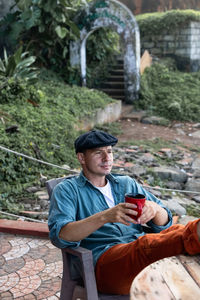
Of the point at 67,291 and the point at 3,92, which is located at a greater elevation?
the point at 3,92

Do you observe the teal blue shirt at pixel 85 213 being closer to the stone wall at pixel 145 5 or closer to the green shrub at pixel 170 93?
the green shrub at pixel 170 93

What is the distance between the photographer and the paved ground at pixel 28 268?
3.17 m

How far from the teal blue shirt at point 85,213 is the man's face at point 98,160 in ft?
0.27

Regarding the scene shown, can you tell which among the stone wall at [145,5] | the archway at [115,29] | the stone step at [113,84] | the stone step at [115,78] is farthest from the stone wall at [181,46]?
the stone wall at [145,5]

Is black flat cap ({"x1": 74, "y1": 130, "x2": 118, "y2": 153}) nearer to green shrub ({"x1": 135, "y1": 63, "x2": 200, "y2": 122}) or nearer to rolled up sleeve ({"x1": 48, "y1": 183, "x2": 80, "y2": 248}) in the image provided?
rolled up sleeve ({"x1": 48, "y1": 183, "x2": 80, "y2": 248})

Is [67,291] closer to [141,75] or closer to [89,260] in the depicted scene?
[89,260]

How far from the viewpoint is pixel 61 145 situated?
23.3 ft

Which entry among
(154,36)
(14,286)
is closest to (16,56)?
(14,286)

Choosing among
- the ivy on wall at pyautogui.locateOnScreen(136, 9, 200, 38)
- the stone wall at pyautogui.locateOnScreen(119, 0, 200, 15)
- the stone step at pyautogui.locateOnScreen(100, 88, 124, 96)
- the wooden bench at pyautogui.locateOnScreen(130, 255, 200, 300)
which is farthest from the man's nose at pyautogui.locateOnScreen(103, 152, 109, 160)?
the stone wall at pyautogui.locateOnScreen(119, 0, 200, 15)

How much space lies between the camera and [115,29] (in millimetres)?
11805

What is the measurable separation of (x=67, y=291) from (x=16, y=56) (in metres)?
6.83

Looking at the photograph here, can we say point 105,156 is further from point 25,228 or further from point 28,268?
point 25,228

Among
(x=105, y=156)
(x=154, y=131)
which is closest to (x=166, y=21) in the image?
(x=154, y=131)

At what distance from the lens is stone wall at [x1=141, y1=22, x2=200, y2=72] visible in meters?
14.5
